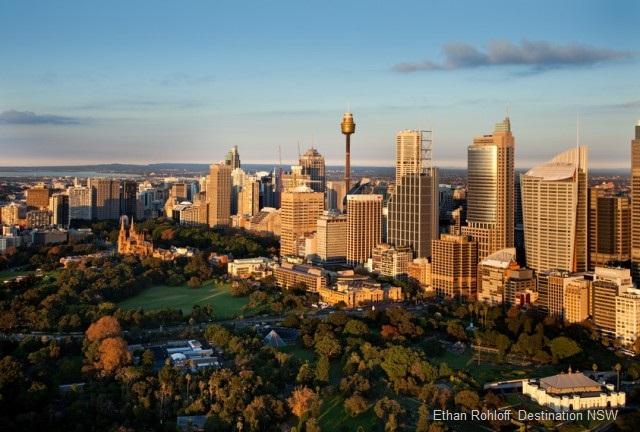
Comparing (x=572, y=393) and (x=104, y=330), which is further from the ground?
(x=104, y=330)

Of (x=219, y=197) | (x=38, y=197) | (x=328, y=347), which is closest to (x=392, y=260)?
(x=328, y=347)

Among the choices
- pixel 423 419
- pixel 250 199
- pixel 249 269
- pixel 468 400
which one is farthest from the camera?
pixel 250 199

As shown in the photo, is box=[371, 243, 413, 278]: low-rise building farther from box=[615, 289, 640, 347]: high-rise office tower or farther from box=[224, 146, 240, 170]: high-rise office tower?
box=[224, 146, 240, 170]: high-rise office tower

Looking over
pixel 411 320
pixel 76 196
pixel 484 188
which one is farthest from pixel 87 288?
pixel 76 196

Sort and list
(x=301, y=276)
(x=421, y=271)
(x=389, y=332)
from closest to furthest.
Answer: (x=389, y=332) < (x=301, y=276) < (x=421, y=271)

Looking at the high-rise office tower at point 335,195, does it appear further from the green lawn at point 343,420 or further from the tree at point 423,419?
the tree at point 423,419

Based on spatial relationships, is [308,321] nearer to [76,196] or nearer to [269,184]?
[76,196]

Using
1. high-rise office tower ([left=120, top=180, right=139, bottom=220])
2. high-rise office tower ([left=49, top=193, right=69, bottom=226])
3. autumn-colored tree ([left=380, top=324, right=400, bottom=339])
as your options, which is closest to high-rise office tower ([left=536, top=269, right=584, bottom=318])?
autumn-colored tree ([left=380, top=324, right=400, bottom=339])

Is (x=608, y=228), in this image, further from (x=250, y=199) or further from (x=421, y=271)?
(x=250, y=199)
